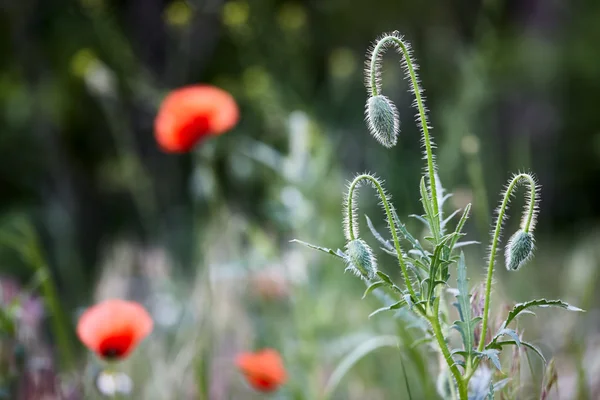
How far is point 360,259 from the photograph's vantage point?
1064 millimetres

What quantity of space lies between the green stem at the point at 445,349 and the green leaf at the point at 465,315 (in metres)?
0.02

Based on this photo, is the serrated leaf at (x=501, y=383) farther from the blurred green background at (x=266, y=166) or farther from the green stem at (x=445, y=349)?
the blurred green background at (x=266, y=166)

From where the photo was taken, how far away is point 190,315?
2539 millimetres

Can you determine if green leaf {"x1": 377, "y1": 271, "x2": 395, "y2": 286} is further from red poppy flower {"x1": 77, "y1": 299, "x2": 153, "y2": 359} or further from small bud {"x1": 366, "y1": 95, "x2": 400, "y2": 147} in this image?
red poppy flower {"x1": 77, "y1": 299, "x2": 153, "y2": 359}

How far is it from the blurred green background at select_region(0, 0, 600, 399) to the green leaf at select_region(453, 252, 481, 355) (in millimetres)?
339

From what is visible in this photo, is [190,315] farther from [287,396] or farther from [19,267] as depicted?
[19,267]

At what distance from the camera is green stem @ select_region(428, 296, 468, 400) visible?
1024mm

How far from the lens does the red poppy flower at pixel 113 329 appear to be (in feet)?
5.10

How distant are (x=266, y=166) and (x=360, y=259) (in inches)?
104

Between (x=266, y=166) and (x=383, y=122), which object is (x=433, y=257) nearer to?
(x=383, y=122)

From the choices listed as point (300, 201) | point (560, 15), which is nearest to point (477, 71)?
point (300, 201)

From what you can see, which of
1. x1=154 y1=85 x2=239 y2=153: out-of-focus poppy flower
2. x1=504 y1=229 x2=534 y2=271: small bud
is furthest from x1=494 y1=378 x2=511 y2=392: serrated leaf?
x1=154 y1=85 x2=239 y2=153: out-of-focus poppy flower

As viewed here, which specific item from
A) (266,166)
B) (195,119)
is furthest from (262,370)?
(266,166)

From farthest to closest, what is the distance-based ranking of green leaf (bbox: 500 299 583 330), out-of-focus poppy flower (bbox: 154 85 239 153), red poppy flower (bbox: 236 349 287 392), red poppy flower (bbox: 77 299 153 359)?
out-of-focus poppy flower (bbox: 154 85 239 153) < red poppy flower (bbox: 236 349 287 392) < red poppy flower (bbox: 77 299 153 359) < green leaf (bbox: 500 299 583 330)
